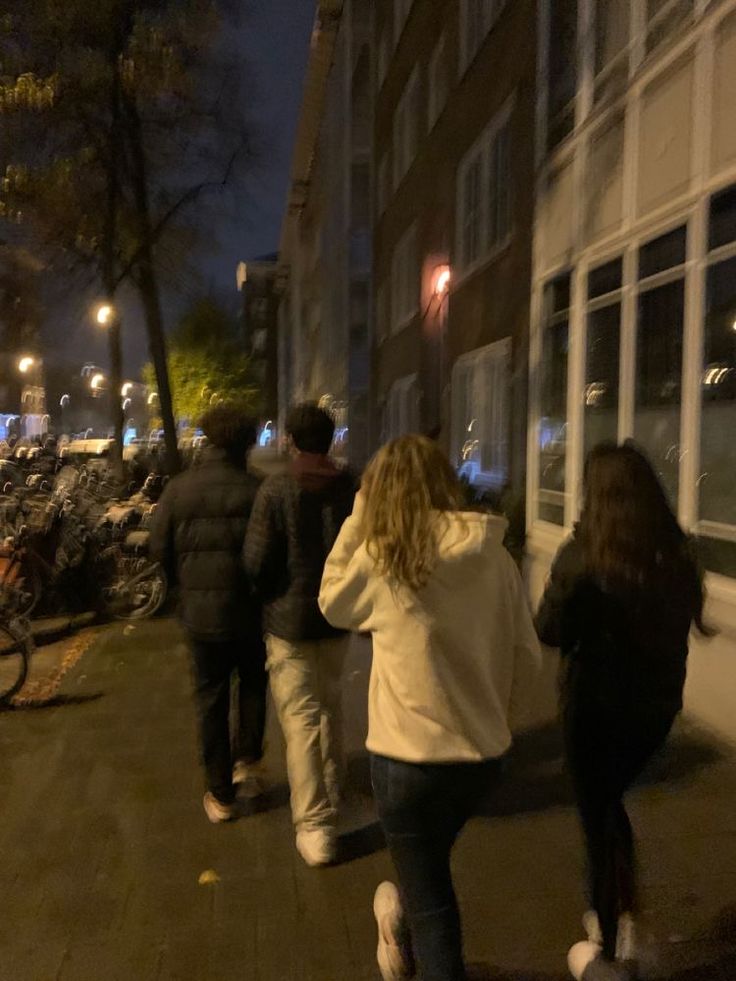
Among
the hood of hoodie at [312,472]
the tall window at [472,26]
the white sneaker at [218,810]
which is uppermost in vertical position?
the tall window at [472,26]

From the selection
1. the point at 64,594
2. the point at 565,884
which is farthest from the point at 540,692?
the point at 64,594

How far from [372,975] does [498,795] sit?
163 cm

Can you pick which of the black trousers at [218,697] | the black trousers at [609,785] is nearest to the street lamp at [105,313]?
the black trousers at [218,697]

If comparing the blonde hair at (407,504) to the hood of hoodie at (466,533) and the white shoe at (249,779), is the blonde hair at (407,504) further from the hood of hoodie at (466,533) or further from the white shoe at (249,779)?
the white shoe at (249,779)

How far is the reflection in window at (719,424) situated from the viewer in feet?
19.0

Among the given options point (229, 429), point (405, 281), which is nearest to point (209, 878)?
point (229, 429)

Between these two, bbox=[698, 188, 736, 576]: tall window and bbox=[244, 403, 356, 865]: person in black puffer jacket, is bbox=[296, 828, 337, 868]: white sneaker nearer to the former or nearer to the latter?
bbox=[244, 403, 356, 865]: person in black puffer jacket

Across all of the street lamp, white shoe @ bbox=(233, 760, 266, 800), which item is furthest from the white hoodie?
the street lamp

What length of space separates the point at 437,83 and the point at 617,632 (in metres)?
14.1

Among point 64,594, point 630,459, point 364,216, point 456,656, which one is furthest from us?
point 364,216

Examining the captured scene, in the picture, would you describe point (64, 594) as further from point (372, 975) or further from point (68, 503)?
point (372, 975)

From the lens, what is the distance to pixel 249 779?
4.70 m

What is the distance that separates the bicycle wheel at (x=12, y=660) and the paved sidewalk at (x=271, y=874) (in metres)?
0.76

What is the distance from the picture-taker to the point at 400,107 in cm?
1847
